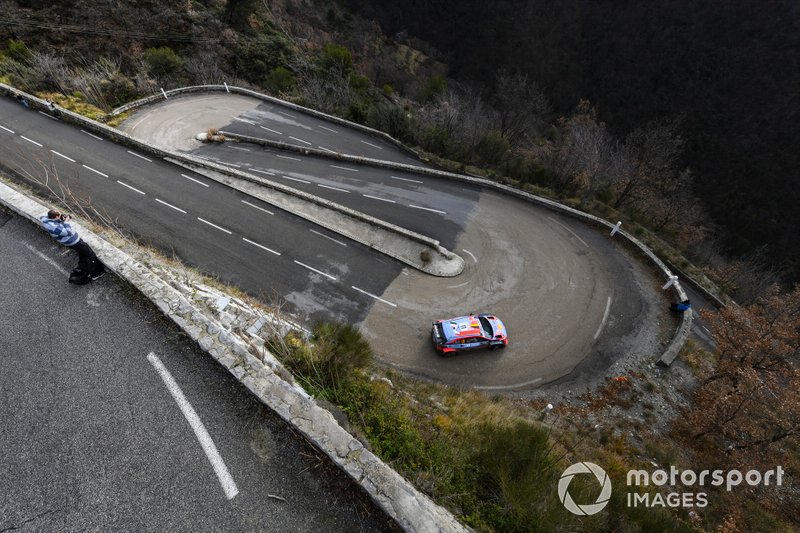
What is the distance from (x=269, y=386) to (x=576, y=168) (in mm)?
26895

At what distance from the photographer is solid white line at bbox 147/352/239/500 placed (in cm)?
517

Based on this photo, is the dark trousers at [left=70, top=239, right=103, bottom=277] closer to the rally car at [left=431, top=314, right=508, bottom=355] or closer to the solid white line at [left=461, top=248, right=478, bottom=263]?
the rally car at [left=431, top=314, right=508, bottom=355]

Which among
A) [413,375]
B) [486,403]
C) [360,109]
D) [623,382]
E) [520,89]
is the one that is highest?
[520,89]

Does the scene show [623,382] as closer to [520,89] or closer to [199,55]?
[520,89]

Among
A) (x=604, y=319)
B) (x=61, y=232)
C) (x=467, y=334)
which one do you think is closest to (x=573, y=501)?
(x=467, y=334)

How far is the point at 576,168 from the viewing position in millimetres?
25656

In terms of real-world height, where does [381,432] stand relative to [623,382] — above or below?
above

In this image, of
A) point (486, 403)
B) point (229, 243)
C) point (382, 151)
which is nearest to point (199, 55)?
point (382, 151)

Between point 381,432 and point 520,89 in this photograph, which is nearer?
point 381,432

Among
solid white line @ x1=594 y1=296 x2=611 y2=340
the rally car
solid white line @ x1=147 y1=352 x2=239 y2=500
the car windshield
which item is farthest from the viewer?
solid white line @ x1=594 y1=296 x2=611 y2=340

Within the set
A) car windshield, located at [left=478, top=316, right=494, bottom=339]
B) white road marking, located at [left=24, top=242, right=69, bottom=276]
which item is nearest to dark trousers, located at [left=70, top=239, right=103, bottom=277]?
white road marking, located at [left=24, top=242, right=69, bottom=276]

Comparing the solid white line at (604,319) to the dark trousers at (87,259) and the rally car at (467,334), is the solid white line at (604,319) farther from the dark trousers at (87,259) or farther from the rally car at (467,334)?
the dark trousers at (87,259)

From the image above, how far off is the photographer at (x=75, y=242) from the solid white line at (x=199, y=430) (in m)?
3.09

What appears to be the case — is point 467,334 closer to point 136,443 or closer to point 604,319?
point 604,319
